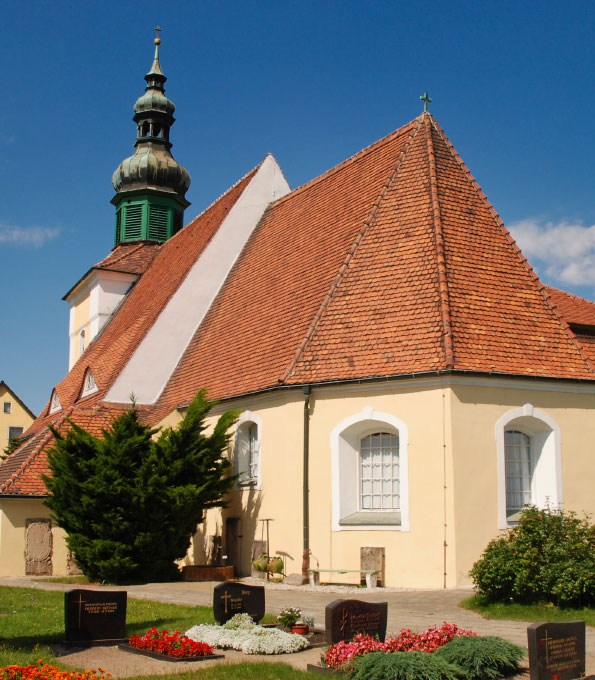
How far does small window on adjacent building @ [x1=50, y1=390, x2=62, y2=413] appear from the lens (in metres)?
27.5

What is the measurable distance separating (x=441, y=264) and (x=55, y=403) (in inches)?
663

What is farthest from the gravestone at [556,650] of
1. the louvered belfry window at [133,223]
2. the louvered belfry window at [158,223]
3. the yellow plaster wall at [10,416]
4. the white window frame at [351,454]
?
the yellow plaster wall at [10,416]

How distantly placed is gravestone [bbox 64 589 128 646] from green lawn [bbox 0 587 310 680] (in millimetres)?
336

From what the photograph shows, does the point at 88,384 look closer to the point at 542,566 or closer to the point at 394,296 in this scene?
the point at 394,296

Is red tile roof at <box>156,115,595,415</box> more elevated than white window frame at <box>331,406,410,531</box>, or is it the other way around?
red tile roof at <box>156,115,595,415</box>

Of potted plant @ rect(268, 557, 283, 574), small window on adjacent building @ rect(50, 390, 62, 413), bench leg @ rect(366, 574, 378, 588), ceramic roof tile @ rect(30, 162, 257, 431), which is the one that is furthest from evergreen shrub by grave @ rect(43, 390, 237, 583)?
small window on adjacent building @ rect(50, 390, 62, 413)

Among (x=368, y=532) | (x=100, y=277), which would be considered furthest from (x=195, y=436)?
(x=100, y=277)

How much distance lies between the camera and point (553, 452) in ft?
50.0

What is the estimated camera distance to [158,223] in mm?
32781

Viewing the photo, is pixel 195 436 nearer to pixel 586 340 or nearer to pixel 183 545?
pixel 183 545

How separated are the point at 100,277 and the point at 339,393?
17.1 metres

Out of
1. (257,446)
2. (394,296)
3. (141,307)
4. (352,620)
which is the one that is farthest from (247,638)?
(141,307)

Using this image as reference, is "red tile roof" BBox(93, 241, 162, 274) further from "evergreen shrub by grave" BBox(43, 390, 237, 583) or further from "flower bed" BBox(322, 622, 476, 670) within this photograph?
"flower bed" BBox(322, 622, 476, 670)

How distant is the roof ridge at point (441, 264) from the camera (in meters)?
14.7
